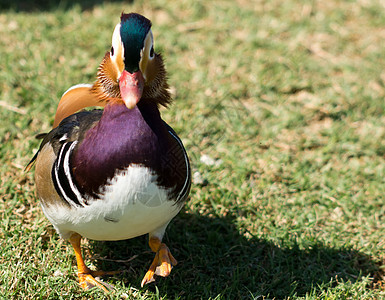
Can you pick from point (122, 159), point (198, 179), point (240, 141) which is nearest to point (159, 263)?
point (122, 159)

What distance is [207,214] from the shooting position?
2756 mm

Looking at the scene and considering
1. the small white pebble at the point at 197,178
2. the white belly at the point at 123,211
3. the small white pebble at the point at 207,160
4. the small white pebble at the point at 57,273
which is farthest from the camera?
the small white pebble at the point at 207,160

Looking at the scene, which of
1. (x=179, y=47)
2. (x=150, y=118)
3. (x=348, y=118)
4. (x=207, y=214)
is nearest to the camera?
(x=150, y=118)

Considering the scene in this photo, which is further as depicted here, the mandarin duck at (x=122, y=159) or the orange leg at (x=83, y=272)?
the orange leg at (x=83, y=272)

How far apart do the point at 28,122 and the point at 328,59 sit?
8.23 ft

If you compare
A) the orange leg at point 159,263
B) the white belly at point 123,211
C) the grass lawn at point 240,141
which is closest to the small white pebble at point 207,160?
the grass lawn at point 240,141

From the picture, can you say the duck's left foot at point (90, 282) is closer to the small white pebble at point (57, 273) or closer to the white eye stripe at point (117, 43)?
the small white pebble at point (57, 273)

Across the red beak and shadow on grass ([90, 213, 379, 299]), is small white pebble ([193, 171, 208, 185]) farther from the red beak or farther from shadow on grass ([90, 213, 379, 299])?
the red beak

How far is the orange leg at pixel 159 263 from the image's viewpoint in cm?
211

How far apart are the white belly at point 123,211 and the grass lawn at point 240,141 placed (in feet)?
1.21

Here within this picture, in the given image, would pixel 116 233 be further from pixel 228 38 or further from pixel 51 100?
pixel 228 38

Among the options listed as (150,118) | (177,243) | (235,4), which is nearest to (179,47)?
(235,4)

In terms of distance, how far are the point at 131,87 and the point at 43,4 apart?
3.01 m

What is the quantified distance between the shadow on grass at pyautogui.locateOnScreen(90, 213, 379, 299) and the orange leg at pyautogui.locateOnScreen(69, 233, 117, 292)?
112 millimetres
